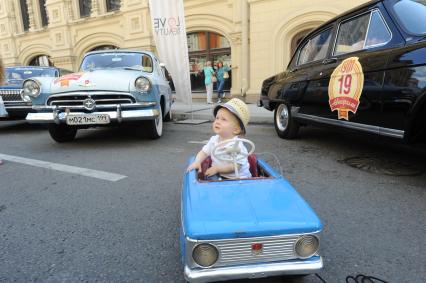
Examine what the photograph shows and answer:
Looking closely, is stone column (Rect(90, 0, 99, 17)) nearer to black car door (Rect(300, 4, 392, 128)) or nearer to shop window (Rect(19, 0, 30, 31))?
shop window (Rect(19, 0, 30, 31))

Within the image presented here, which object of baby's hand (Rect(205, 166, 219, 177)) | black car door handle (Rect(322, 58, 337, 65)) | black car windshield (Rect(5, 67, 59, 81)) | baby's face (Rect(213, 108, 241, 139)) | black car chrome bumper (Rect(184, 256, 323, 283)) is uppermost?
black car windshield (Rect(5, 67, 59, 81))

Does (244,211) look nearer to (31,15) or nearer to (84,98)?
(84,98)

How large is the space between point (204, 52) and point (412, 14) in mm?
11345

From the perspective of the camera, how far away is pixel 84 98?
5.19 meters

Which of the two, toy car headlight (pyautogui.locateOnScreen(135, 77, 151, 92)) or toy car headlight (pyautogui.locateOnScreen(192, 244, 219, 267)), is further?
toy car headlight (pyautogui.locateOnScreen(135, 77, 151, 92))

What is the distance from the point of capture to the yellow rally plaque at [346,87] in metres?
3.62

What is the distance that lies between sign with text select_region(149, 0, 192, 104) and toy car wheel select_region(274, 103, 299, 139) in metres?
3.42

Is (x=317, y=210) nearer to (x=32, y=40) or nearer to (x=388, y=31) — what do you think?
(x=388, y=31)

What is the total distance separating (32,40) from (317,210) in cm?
2159

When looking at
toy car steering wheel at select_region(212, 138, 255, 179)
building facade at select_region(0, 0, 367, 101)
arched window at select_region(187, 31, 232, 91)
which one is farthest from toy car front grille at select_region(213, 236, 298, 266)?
arched window at select_region(187, 31, 232, 91)

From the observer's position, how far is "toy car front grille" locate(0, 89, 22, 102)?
7.20 metres

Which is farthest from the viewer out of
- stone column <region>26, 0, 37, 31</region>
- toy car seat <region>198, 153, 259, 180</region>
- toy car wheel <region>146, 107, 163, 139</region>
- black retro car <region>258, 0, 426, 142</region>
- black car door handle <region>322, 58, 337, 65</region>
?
stone column <region>26, 0, 37, 31</region>

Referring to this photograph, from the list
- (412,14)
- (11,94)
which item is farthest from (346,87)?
(11,94)

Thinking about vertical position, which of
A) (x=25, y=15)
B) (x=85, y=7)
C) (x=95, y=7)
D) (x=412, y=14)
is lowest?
(x=412, y=14)
